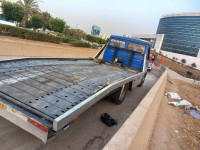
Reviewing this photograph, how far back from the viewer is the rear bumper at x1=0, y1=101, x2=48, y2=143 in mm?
1879

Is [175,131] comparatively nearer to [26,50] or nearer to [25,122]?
[25,122]

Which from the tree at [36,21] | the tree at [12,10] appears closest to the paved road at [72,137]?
the tree at [12,10]

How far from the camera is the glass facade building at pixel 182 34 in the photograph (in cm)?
8419

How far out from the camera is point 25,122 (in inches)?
80.0

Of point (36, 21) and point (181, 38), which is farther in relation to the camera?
point (181, 38)

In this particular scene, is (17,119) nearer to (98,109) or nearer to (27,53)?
(98,109)

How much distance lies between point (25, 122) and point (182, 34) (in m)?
106

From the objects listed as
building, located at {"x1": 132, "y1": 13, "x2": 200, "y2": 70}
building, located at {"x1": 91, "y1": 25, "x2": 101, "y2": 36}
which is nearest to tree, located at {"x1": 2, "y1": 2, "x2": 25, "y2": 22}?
building, located at {"x1": 132, "y1": 13, "x2": 200, "y2": 70}

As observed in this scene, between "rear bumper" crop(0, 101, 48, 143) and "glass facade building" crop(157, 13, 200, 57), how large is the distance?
97.8 meters

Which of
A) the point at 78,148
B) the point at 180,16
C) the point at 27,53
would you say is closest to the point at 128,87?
the point at 78,148

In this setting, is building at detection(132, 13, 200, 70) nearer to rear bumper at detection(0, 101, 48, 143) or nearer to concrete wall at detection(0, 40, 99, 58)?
concrete wall at detection(0, 40, 99, 58)

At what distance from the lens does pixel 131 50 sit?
7527mm

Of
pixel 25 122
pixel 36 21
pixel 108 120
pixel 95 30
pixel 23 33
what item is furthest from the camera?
pixel 95 30

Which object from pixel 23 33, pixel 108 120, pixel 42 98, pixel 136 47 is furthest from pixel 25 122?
pixel 23 33
